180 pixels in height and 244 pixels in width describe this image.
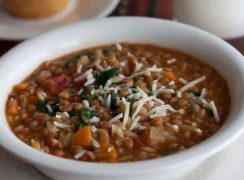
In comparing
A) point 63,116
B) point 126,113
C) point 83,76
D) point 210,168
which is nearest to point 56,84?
point 83,76

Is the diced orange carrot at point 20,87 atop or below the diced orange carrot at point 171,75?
below

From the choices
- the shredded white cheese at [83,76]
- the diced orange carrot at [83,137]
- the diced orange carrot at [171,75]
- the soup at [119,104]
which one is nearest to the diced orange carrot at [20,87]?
the soup at [119,104]

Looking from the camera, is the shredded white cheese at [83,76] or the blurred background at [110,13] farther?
the blurred background at [110,13]

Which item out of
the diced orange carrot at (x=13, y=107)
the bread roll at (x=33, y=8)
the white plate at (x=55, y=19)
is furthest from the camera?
the bread roll at (x=33, y=8)

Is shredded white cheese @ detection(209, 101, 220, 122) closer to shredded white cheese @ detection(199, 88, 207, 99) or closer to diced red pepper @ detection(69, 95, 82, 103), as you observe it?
shredded white cheese @ detection(199, 88, 207, 99)

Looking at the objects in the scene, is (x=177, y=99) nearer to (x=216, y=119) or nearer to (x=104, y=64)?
(x=216, y=119)

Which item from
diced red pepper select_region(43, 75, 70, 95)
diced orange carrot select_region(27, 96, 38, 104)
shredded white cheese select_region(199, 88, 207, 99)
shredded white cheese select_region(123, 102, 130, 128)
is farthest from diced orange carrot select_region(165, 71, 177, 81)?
diced orange carrot select_region(27, 96, 38, 104)

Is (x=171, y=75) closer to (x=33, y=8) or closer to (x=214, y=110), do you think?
(x=214, y=110)

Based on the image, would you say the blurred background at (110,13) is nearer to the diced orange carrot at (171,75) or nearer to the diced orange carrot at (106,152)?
the diced orange carrot at (171,75)
